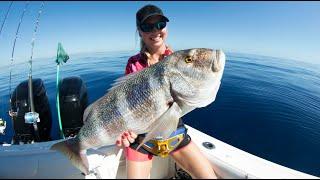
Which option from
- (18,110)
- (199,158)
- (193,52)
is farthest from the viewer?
(18,110)

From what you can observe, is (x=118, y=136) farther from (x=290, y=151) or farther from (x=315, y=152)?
(x=315, y=152)

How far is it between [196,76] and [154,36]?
956 mm

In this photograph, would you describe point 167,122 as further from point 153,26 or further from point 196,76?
point 153,26

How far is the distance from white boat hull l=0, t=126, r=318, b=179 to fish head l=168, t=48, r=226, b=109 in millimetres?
764

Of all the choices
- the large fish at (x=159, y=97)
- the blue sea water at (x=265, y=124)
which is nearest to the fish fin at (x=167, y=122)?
the large fish at (x=159, y=97)

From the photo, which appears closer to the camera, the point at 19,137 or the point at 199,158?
the point at 199,158

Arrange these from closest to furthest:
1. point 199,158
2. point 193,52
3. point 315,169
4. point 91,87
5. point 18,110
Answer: point 193,52, point 199,158, point 18,110, point 315,169, point 91,87

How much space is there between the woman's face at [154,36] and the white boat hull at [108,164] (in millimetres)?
1195

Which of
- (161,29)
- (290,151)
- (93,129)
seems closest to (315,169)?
(290,151)

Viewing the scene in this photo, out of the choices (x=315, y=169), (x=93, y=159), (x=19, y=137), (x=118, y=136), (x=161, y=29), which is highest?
(x=161, y=29)

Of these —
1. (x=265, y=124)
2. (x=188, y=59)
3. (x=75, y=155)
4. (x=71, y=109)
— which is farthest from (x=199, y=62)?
(x=265, y=124)

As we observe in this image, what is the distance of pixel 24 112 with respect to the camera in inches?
154

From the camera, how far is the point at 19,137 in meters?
3.94

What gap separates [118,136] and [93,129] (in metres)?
0.23
